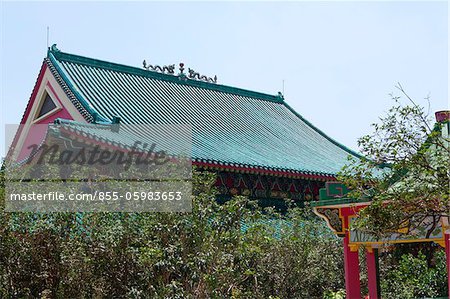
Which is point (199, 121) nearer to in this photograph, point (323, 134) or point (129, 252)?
point (323, 134)

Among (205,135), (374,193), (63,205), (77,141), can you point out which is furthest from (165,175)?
(205,135)

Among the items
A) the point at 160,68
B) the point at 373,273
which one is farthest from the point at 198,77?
the point at 373,273

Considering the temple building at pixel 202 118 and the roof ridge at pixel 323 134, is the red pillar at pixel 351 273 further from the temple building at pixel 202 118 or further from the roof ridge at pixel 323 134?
the roof ridge at pixel 323 134

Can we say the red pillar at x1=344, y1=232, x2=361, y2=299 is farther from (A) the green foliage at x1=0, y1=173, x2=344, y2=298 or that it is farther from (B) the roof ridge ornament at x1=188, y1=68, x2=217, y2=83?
(B) the roof ridge ornament at x1=188, y1=68, x2=217, y2=83

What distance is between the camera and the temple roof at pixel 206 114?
16.4 m

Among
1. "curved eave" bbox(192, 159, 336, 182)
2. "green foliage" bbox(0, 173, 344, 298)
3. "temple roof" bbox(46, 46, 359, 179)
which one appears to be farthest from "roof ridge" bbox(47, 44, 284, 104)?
"green foliage" bbox(0, 173, 344, 298)

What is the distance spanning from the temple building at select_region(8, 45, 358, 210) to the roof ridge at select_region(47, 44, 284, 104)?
0.03 meters

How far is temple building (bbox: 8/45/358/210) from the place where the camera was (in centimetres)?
1611

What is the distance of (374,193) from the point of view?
5.97m

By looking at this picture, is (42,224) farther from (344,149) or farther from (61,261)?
(344,149)

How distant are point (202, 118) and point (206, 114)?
1.42 feet

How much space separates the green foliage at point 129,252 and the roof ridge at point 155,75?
1015 cm

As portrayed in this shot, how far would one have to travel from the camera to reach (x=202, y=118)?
60.6ft

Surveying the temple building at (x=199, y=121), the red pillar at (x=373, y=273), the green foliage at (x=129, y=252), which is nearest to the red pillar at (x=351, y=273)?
the red pillar at (x=373, y=273)
